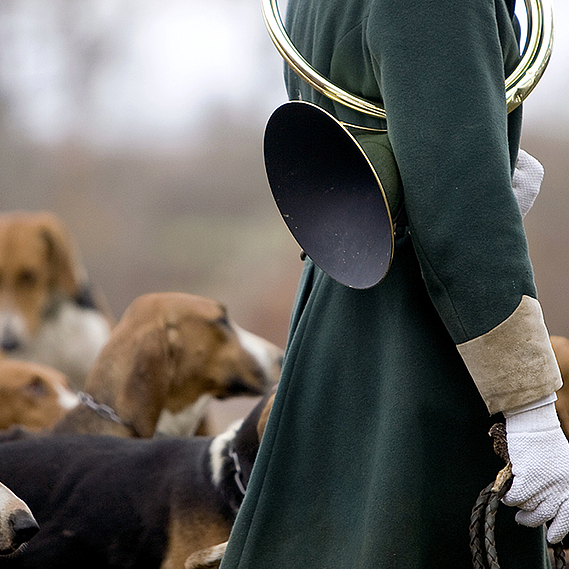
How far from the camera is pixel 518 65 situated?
1.40m

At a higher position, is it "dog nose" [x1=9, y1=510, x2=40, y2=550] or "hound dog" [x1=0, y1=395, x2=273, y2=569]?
"dog nose" [x1=9, y1=510, x2=40, y2=550]

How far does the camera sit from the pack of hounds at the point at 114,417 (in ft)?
7.66

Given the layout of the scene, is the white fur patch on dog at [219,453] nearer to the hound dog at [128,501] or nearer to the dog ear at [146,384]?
the hound dog at [128,501]

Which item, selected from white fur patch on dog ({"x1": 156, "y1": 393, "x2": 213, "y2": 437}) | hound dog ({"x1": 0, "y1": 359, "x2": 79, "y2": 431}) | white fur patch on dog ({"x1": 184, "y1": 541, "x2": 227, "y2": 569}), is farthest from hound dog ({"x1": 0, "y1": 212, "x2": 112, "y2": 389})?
white fur patch on dog ({"x1": 184, "y1": 541, "x2": 227, "y2": 569})

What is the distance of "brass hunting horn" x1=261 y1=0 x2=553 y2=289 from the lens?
1.29 metres

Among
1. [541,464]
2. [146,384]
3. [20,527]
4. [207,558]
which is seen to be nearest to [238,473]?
[207,558]

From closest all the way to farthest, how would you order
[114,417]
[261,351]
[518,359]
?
1. [518,359]
2. [114,417]
3. [261,351]

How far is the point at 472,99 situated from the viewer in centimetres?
123

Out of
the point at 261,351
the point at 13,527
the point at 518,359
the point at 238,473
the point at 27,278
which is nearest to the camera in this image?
the point at 518,359

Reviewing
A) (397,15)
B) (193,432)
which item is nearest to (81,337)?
(193,432)

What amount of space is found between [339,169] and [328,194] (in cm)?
4

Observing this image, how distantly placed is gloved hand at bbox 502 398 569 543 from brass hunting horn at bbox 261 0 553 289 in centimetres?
29

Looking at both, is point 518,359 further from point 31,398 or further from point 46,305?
point 46,305

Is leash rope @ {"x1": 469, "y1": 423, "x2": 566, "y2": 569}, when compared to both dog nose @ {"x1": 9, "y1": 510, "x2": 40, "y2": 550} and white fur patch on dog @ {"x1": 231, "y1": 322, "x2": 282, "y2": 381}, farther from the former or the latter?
white fur patch on dog @ {"x1": 231, "y1": 322, "x2": 282, "y2": 381}
